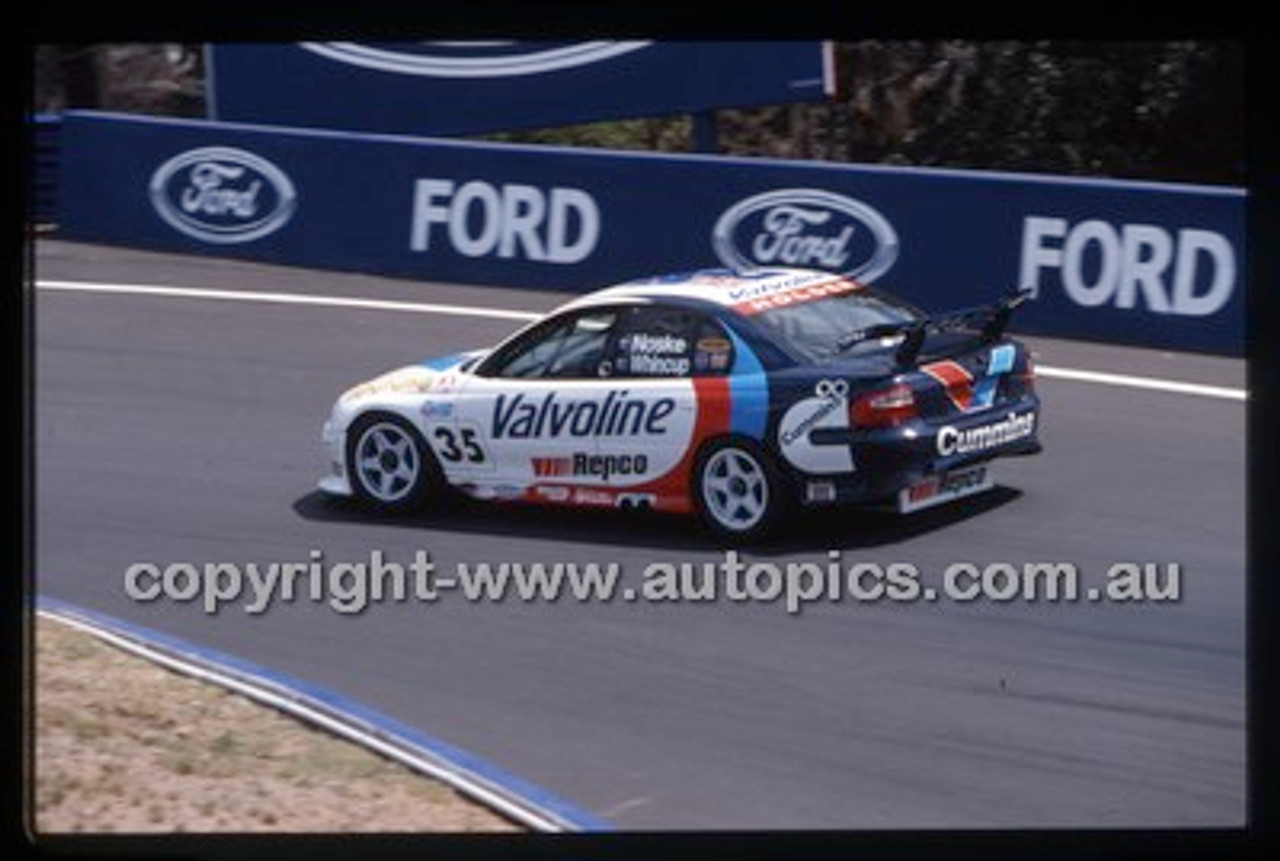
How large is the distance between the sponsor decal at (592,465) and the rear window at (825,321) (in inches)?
34.2

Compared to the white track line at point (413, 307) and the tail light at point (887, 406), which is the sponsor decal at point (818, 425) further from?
the white track line at point (413, 307)

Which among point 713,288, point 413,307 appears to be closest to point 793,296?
point 713,288

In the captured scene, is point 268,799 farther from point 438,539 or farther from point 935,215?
point 935,215

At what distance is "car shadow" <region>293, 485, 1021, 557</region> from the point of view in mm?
9938

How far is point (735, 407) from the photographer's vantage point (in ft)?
33.2

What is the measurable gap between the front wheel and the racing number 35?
1.18m

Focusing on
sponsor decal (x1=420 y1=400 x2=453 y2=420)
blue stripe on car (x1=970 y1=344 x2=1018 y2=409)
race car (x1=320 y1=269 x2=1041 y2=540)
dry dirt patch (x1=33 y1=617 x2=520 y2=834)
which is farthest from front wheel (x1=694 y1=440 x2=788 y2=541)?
dry dirt patch (x1=33 y1=617 x2=520 y2=834)

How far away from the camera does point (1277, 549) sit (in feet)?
20.7

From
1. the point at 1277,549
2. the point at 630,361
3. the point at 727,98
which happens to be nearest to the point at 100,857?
the point at 1277,549

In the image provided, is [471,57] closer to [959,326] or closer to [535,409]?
[535,409]

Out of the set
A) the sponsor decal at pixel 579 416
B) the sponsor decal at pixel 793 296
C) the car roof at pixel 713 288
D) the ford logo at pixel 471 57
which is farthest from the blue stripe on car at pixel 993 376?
the ford logo at pixel 471 57

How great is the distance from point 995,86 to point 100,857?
13.0m

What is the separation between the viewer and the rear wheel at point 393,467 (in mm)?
10727

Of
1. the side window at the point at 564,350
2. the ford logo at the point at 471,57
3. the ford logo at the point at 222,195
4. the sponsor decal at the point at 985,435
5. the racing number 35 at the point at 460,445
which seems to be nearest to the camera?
the sponsor decal at the point at 985,435
